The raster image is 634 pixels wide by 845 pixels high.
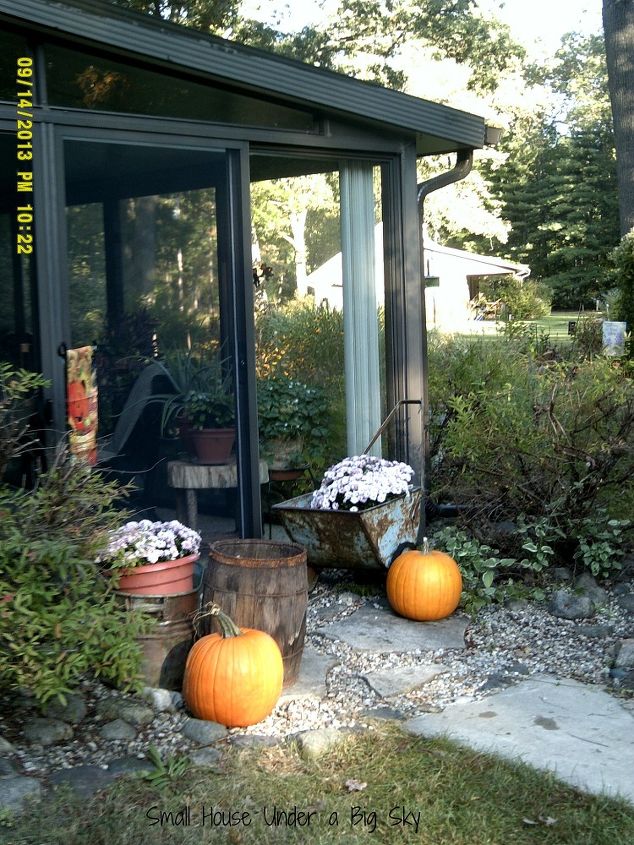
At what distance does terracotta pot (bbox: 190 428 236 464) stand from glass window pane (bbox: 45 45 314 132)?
164 cm

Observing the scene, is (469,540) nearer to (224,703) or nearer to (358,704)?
(358,704)

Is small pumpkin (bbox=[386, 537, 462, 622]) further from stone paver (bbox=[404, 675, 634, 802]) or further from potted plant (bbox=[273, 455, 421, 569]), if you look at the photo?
stone paver (bbox=[404, 675, 634, 802])

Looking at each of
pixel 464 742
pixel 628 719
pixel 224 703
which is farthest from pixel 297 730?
pixel 628 719

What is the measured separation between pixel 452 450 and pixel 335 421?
83 centimetres

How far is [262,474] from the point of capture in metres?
5.58

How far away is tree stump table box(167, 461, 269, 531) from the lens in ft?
16.6

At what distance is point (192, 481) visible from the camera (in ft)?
16.9

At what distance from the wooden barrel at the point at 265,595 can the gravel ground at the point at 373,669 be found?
11.0 inches

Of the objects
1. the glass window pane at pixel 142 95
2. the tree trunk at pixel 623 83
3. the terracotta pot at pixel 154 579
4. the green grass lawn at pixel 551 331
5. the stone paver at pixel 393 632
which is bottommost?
the stone paver at pixel 393 632

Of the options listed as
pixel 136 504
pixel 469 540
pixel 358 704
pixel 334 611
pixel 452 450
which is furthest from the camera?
pixel 452 450

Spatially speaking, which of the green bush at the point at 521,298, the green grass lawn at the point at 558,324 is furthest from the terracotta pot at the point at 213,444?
the green bush at the point at 521,298

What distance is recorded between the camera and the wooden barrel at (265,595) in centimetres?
407

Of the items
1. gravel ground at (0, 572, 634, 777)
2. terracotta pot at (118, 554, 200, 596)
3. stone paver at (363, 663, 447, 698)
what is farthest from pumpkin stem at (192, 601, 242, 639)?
stone paver at (363, 663, 447, 698)

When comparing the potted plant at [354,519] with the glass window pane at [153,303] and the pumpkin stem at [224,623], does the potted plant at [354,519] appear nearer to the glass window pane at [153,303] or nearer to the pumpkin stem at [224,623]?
the glass window pane at [153,303]
